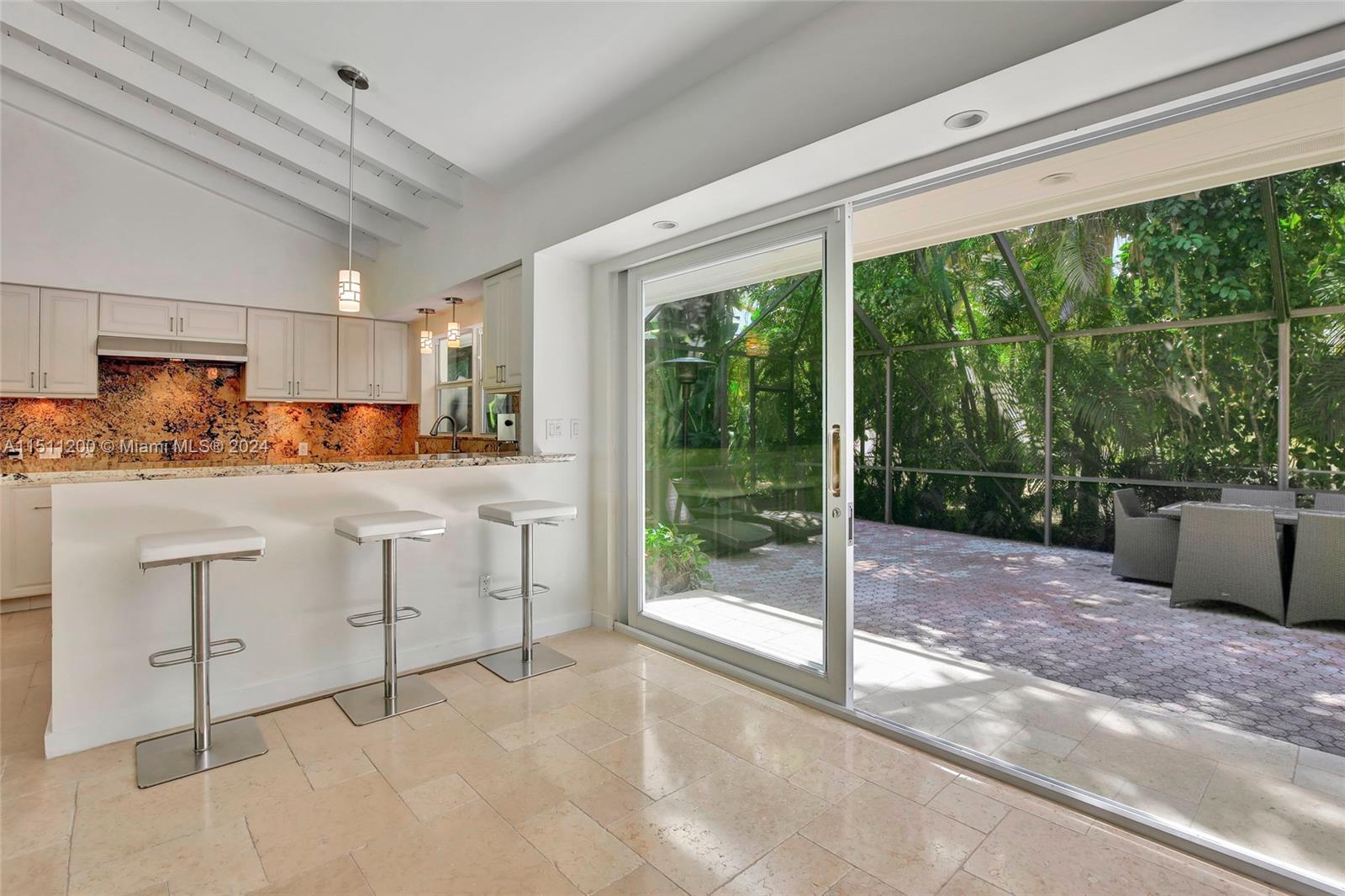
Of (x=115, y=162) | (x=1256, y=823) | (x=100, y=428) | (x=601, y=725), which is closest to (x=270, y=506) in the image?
(x=601, y=725)

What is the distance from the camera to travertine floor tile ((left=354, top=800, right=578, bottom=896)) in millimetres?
1735

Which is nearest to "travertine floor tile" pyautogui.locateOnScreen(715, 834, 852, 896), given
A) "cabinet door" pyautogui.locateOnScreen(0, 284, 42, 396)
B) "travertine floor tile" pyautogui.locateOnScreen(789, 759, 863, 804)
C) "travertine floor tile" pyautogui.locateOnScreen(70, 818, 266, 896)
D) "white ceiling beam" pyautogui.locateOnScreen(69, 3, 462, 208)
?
"travertine floor tile" pyautogui.locateOnScreen(789, 759, 863, 804)

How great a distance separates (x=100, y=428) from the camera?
189 inches

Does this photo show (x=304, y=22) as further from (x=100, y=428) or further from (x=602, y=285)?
(x=100, y=428)

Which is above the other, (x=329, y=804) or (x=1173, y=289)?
(x=1173, y=289)

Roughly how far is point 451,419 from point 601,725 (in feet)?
11.4

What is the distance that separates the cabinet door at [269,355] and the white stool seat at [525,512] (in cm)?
307

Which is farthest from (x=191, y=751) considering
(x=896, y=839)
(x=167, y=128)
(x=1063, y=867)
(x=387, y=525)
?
(x=167, y=128)

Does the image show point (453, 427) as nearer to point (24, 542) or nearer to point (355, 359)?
point (355, 359)

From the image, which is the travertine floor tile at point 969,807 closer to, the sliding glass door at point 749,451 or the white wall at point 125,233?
the sliding glass door at point 749,451

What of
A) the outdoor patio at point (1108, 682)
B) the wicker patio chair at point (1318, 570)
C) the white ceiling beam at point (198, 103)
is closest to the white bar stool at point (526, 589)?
the outdoor patio at point (1108, 682)

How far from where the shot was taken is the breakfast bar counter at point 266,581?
8.25 feet

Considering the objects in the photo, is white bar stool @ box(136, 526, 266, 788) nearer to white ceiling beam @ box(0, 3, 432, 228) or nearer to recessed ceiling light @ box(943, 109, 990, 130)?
white ceiling beam @ box(0, 3, 432, 228)

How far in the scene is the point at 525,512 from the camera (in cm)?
325
